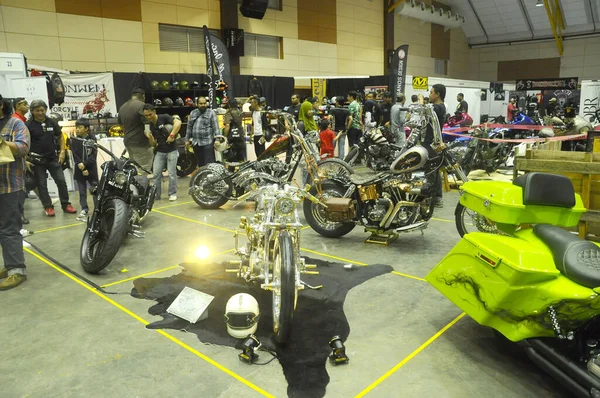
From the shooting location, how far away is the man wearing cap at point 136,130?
773 centimetres

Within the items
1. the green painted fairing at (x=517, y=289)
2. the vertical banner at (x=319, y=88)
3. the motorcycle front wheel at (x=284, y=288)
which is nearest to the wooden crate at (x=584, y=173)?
the green painted fairing at (x=517, y=289)

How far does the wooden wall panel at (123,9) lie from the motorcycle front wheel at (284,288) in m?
12.8

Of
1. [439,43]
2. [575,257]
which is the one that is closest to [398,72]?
[439,43]

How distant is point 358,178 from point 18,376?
→ 3.97 meters

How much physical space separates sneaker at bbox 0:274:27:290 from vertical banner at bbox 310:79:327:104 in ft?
46.0

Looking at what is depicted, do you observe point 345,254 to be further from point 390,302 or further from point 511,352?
point 511,352

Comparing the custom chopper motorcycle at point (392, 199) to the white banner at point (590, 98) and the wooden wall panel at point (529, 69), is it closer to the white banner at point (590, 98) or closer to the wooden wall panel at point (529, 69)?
the white banner at point (590, 98)

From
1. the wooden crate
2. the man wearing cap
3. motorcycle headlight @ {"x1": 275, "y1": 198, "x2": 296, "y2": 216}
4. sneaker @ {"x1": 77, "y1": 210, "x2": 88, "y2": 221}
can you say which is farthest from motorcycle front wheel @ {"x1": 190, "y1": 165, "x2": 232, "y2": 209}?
the wooden crate

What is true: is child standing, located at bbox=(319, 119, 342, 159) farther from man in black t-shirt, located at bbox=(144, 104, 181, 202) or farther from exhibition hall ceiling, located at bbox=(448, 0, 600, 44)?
exhibition hall ceiling, located at bbox=(448, 0, 600, 44)

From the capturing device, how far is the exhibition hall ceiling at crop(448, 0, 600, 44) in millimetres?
23047

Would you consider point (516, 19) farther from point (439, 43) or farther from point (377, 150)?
point (377, 150)

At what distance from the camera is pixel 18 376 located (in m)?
3.00

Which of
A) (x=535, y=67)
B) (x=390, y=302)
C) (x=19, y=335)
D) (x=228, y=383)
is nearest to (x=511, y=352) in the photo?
(x=390, y=302)

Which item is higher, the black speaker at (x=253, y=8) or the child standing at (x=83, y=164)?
the black speaker at (x=253, y=8)
